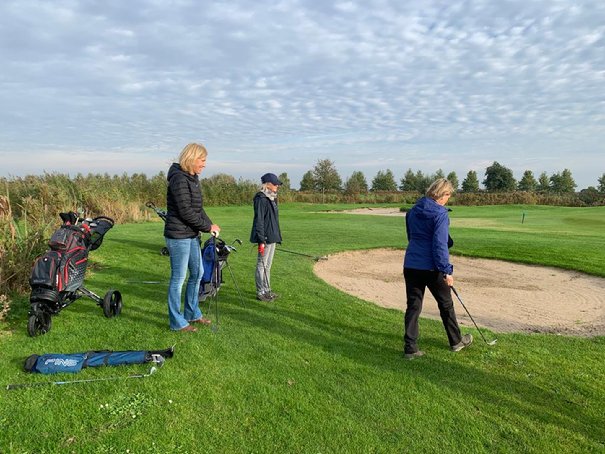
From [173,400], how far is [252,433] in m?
0.83

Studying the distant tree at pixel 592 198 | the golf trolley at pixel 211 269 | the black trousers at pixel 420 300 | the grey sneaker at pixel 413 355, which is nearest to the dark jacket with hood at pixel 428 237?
the black trousers at pixel 420 300

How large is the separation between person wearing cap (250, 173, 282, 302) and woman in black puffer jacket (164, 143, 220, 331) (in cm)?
163

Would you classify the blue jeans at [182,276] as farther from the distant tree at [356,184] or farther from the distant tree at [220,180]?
the distant tree at [356,184]

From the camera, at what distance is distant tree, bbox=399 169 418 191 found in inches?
2645

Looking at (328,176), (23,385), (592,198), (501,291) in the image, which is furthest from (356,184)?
(23,385)

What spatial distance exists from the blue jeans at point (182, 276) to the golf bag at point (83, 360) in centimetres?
89

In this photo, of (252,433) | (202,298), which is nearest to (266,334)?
(202,298)

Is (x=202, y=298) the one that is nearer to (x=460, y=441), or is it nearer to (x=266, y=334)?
(x=266, y=334)

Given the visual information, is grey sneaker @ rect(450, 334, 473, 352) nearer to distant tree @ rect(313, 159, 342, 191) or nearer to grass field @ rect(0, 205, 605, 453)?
grass field @ rect(0, 205, 605, 453)

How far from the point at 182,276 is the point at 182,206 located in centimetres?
91

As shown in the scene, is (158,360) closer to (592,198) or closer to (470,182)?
(592,198)

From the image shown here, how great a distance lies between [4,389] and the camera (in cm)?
382

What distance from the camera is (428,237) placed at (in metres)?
4.96

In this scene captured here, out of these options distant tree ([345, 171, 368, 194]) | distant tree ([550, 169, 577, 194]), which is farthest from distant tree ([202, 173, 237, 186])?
distant tree ([550, 169, 577, 194])
